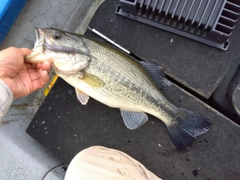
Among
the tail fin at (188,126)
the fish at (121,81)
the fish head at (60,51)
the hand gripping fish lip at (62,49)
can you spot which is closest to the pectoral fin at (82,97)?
the fish at (121,81)

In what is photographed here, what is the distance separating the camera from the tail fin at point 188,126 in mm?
2033

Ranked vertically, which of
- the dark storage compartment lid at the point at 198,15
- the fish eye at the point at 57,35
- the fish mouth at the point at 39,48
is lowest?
the fish mouth at the point at 39,48

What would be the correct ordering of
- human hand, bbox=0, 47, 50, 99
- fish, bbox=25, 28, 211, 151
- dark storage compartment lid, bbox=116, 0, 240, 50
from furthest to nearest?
dark storage compartment lid, bbox=116, 0, 240, 50
fish, bbox=25, 28, 211, 151
human hand, bbox=0, 47, 50, 99

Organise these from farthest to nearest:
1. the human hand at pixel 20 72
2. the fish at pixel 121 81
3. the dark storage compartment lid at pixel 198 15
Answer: the dark storage compartment lid at pixel 198 15
the fish at pixel 121 81
the human hand at pixel 20 72

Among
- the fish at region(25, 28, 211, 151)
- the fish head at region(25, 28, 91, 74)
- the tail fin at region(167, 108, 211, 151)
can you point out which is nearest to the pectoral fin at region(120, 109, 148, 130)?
the fish at region(25, 28, 211, 151)

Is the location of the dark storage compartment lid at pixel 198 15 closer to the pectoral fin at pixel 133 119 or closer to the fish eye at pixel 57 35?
the fish eye at pixel 57 35

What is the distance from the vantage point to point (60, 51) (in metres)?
1.92

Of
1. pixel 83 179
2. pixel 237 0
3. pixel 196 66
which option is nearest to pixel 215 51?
pixel 196 66

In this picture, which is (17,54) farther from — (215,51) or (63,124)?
(215,51)

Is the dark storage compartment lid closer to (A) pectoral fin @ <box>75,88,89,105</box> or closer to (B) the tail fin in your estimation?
(B) the tail fin

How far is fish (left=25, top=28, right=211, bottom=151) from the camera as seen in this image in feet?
6.41

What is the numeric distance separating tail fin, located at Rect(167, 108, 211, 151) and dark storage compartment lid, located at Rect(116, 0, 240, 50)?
0.53 meters

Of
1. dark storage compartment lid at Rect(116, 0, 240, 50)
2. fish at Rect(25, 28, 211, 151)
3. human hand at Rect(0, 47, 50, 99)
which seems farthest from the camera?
dark storage compartment lid at Rect(116, 0, 240, 50)

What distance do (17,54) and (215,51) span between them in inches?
52.1
